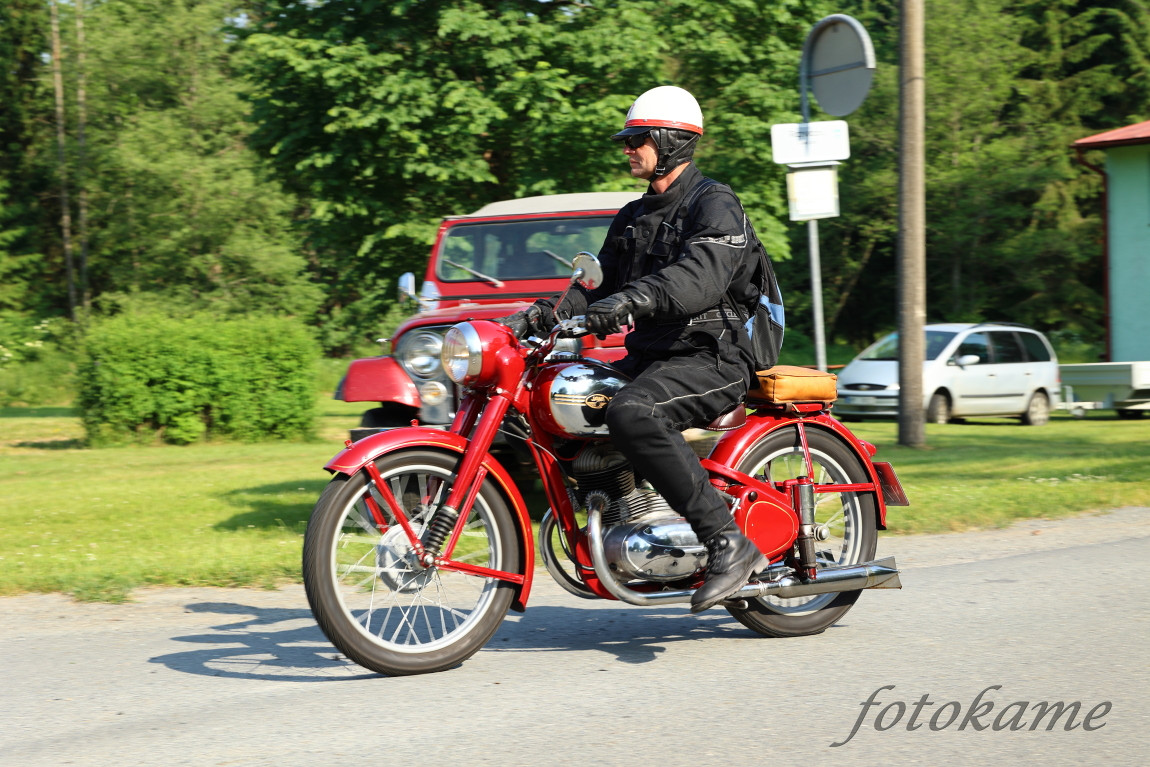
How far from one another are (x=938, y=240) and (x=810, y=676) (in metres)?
32.8

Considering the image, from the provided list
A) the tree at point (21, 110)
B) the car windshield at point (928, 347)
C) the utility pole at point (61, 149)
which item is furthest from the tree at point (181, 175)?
the car windshield at point (928, 347)

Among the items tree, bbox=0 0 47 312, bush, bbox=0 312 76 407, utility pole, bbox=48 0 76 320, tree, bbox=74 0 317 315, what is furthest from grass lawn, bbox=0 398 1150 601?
tree, bbox=0 0 47 312

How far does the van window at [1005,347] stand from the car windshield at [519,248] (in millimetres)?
12232

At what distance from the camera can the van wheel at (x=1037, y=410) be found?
20.3 m

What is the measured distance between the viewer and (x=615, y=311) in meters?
4.48

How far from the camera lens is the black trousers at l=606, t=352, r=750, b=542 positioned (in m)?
4.60

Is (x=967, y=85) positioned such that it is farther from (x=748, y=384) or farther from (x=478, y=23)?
(x=748, y=384)

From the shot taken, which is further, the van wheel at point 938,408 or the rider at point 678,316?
the van wheel at point 938,408

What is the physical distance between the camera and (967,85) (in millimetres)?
34656

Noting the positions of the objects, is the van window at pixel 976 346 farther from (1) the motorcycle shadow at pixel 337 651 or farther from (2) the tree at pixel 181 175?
(2) the tree at pixel 181 175

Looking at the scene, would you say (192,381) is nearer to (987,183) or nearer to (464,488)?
(464,488)

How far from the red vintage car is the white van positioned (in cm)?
982

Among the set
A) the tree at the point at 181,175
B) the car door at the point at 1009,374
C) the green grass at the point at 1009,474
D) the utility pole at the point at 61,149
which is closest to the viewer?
the green grass at the point at 1009,474

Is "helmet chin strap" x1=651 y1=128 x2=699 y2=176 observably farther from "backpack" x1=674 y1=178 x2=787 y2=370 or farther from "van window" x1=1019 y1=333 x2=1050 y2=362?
"van window" x1=1019 y1=333 x2=1050 y2=362
